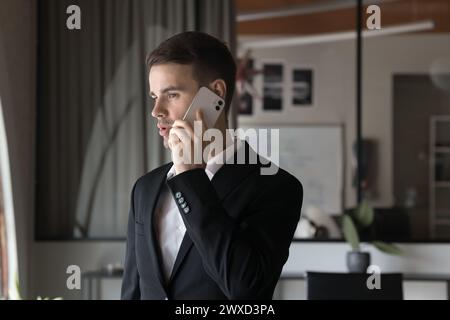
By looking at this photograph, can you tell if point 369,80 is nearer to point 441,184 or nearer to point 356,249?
point 441,184

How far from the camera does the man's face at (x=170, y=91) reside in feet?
2.54

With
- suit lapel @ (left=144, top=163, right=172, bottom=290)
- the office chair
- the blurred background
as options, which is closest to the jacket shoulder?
suit lapel @ (left=144, top=163, right=172, bottom=290)

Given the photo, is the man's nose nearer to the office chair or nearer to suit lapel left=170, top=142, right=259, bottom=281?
suit lapel left=170, top=142, right=259, bottom=281

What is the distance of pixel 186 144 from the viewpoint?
2.49 feet

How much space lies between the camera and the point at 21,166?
345cm

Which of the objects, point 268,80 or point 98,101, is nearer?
point 98,101

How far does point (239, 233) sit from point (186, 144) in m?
0.10

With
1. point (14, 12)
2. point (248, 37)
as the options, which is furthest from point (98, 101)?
point (248, 37)

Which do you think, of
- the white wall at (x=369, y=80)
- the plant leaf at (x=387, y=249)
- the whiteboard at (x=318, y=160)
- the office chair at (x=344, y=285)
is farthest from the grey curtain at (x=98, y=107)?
the whiteboard at (x=318, y=160)

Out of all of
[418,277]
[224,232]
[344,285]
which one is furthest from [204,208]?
[418,277]

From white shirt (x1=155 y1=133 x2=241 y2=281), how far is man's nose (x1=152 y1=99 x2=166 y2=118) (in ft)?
0.24

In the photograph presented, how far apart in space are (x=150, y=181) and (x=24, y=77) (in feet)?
8.93
